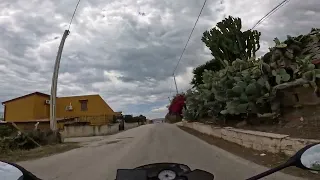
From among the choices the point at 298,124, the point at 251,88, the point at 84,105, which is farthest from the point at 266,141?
the point at 84,105

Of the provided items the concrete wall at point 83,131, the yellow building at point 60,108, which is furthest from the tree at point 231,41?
the yellow building at point 60,108

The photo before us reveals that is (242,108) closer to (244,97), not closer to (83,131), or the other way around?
(244,97)

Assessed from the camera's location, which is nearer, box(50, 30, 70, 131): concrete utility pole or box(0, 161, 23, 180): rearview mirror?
box(0, 161, 23, 180): rearview mirror

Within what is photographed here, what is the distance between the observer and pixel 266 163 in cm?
827

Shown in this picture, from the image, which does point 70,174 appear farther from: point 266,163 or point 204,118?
point 204,118

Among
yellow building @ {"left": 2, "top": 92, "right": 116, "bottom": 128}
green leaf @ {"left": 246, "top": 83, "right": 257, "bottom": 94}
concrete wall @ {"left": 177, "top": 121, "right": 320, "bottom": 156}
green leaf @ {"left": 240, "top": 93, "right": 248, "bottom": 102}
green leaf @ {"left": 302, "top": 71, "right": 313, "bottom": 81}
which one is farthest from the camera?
yellow building @ {"left": 2, "top": 92, "right": 116, "bottom": 128}

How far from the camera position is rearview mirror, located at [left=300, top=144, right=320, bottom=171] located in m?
2.13

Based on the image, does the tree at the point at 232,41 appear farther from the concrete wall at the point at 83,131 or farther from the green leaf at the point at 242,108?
the concrete wall at the point at 83,131

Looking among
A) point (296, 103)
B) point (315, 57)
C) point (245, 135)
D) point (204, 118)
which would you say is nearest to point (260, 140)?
point (245, 135)

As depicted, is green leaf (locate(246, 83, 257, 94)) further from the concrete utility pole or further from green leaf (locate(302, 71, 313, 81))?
the concrete utility pole

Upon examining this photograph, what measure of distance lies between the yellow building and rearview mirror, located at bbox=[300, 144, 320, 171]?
4217 centimetres

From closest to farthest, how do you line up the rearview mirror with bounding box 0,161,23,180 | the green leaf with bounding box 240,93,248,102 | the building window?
the rearview mirror with bounding box 0,161,23,180 < the green leaf with bounding box 240,93,248,102 < the building window

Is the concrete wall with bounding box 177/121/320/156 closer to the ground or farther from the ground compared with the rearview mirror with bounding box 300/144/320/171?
closer to the ground

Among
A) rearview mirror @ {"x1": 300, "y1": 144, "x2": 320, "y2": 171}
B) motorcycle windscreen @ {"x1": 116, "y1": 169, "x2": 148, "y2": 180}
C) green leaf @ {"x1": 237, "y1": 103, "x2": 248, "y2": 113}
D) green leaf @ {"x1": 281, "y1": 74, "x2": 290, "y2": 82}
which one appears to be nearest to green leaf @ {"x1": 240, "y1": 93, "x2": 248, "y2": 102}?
green leaf @ {"x1": 237, "y1": 103, "x2": 248, "y2": 113}
